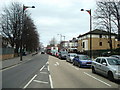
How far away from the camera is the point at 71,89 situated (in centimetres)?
792

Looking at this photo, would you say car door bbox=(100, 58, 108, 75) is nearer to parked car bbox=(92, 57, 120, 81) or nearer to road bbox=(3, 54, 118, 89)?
parked car bbox=(92, 57, 120, 81)

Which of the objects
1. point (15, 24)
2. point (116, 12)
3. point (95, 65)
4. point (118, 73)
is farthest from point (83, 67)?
point (15, 24)

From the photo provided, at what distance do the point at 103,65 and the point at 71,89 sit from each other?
4854 millimetres

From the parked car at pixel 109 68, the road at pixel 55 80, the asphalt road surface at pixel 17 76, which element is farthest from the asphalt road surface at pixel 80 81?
the asphalt road surface at pixel 17 76

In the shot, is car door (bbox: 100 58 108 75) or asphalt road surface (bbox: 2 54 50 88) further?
car door (bbox: 100 58 108 75)

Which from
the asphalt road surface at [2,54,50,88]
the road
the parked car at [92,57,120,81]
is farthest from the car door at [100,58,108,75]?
the asphalt road surface at [2,54,50,88]

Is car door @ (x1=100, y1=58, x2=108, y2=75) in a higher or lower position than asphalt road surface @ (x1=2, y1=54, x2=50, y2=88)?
higher

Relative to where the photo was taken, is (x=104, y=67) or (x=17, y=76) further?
(x=17, y=76)

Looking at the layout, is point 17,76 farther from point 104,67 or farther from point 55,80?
point 104,67

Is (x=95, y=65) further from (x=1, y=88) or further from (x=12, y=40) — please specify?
(x=12, y=40)

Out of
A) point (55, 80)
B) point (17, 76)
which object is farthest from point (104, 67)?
point (17, 76)

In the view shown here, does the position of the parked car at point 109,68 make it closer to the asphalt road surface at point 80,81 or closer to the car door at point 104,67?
the car door at point 104,67

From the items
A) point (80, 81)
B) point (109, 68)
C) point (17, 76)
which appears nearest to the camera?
point (80, 81)

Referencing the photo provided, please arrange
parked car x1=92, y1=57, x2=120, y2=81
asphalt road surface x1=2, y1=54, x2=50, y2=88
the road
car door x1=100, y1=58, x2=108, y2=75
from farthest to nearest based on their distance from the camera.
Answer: car door x1=100, y1=58, x2=108, y2=75 < parked car x1=92, y1=57, x2=120, y2=81 < asphalt road surface x1=2, y1=54, x2=50, y2=88 < the road
